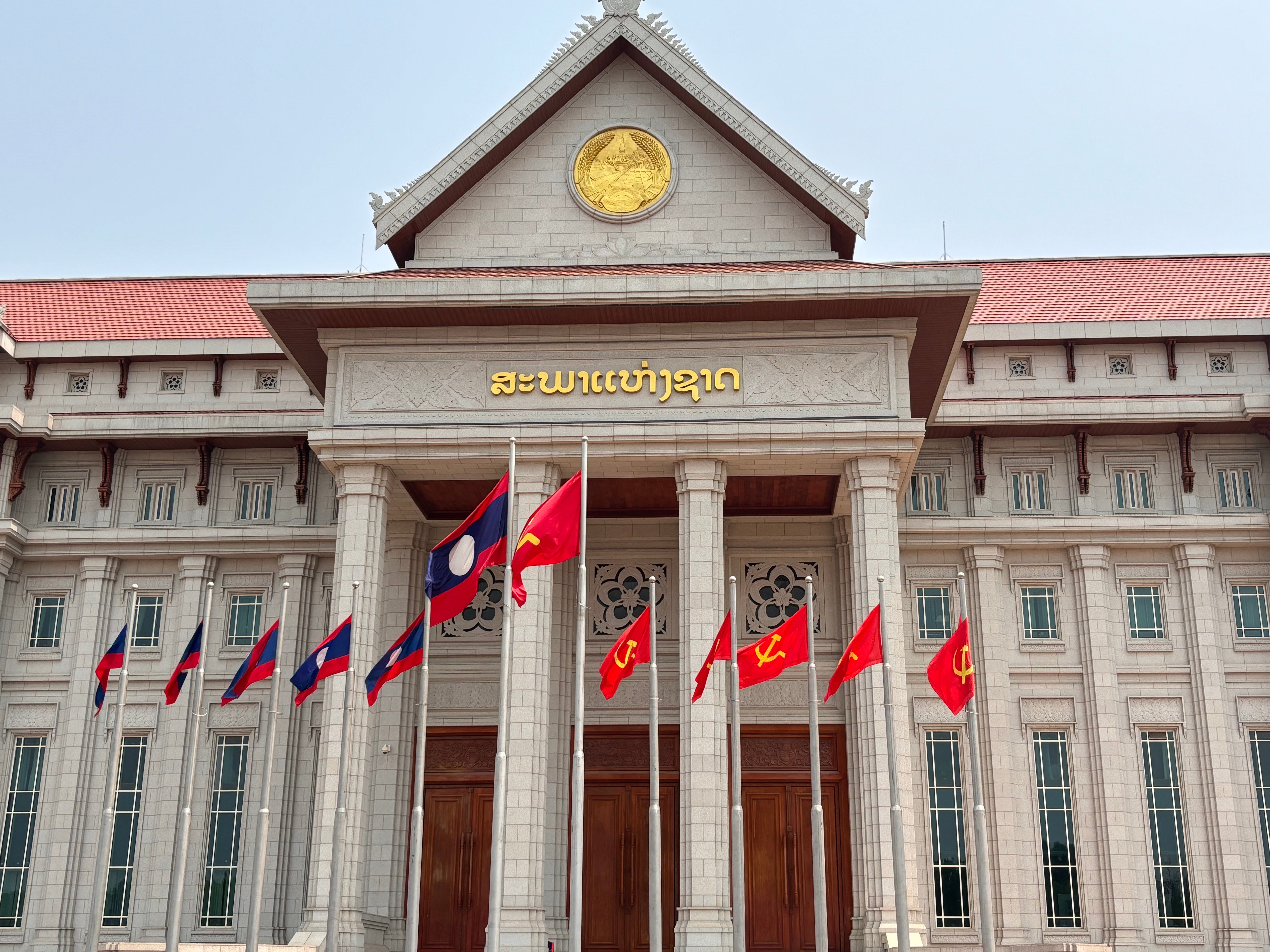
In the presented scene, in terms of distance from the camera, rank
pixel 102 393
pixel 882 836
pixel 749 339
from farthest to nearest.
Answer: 1. pixel 102 393
2. pixel 749 339
3. pixel 882 836

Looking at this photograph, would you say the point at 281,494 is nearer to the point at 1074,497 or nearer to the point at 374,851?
the point at 374,851

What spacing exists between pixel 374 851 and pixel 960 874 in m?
11.0

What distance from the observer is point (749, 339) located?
23.7 m

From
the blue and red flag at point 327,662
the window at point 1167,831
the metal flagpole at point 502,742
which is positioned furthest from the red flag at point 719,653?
the window at point 1167,831

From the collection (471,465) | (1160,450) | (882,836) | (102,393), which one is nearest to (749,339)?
(471,465)

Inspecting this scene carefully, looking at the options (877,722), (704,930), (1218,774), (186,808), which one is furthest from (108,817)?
(1218,774)

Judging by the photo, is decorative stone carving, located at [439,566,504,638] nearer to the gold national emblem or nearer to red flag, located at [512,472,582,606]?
the gold national emblem

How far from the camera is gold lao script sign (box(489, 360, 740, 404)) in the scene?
23.5 m

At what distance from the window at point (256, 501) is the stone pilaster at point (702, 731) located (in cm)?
1008

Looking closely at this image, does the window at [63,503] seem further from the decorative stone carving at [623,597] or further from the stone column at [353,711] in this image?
the decorative stone carving at [623,597]

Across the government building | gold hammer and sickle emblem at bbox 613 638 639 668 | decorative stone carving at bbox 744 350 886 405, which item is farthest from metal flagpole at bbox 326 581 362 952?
decorative stone carving at bbox 744 350 886 405

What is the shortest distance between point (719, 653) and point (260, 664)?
23.3 ft

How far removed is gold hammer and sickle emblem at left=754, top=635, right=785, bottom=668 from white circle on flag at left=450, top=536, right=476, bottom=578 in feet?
15.2

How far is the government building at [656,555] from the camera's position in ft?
75.7
